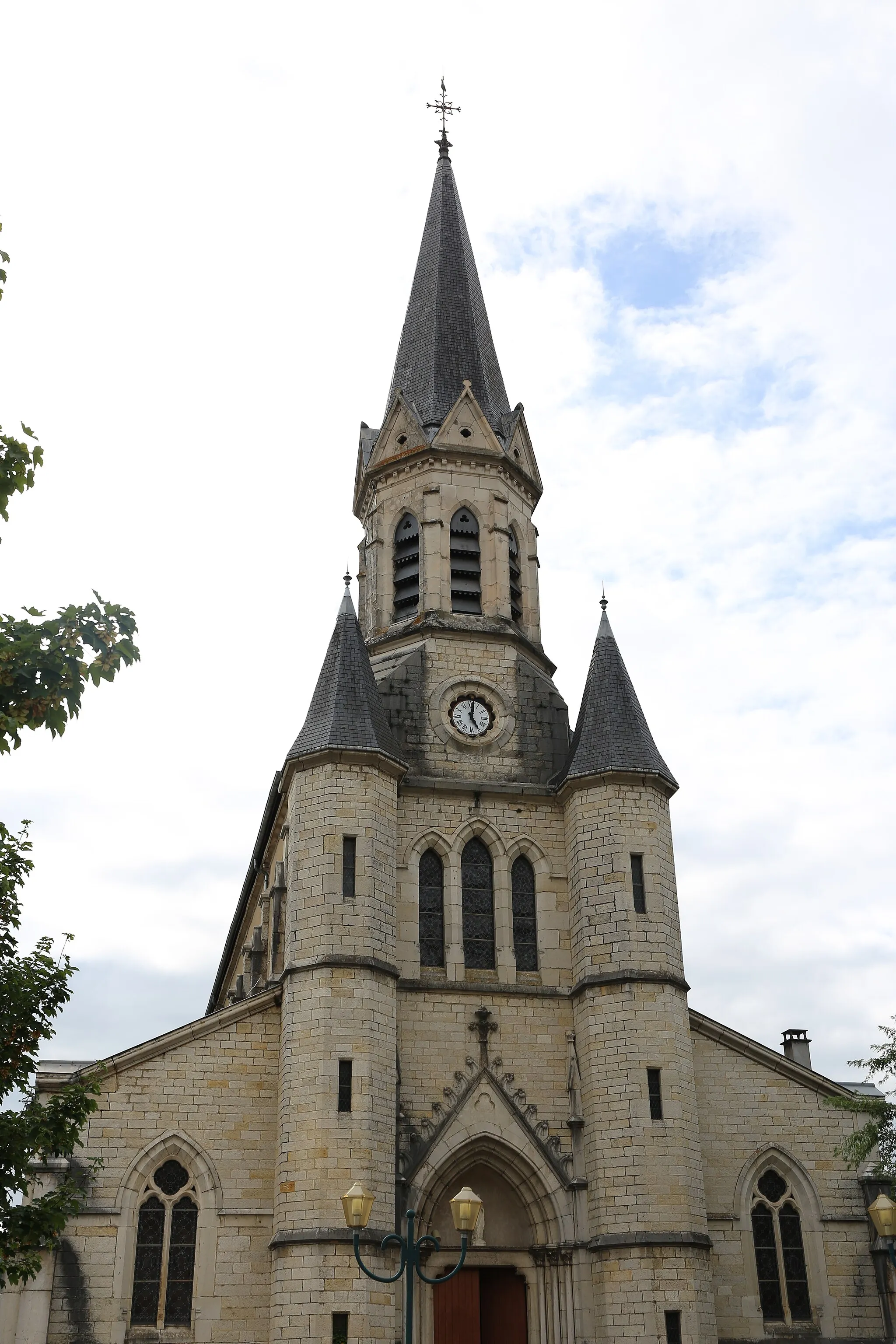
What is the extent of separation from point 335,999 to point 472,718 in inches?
258

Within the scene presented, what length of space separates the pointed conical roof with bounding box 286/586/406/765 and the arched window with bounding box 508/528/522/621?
391 centimetres

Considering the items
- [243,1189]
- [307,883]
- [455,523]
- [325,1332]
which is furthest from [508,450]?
[325,1332]

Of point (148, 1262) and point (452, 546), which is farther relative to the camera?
point (452, 546)

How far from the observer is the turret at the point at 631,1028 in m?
20.3

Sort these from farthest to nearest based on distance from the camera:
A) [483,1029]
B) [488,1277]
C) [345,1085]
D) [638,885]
Answer: 1. [638,885]
2. [483,1029]
3. [488,1277]
4. [345,1085]

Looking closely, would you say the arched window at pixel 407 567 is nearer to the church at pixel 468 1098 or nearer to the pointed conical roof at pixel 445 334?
the church at pixel 468 1098

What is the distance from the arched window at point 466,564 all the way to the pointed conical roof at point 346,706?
269cm

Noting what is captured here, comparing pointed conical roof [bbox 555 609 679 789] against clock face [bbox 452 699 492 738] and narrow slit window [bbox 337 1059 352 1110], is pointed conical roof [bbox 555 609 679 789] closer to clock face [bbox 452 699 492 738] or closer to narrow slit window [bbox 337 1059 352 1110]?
clock face [bbox 452 699 492 738]

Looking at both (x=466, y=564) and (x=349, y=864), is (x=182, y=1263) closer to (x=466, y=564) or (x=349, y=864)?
(x=349, y=864)

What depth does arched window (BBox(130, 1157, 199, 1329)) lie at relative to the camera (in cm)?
2009

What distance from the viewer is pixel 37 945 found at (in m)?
14.2

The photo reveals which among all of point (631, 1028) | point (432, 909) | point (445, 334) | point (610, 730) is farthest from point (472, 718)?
point (445, 334)

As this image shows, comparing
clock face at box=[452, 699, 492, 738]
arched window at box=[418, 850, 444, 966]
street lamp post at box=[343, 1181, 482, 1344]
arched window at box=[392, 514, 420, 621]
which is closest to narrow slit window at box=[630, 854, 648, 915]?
arched window at box=[418, 850, 444, 966]

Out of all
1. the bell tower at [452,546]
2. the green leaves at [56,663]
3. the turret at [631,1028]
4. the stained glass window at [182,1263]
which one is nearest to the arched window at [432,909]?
the bell tower at [452,546]
